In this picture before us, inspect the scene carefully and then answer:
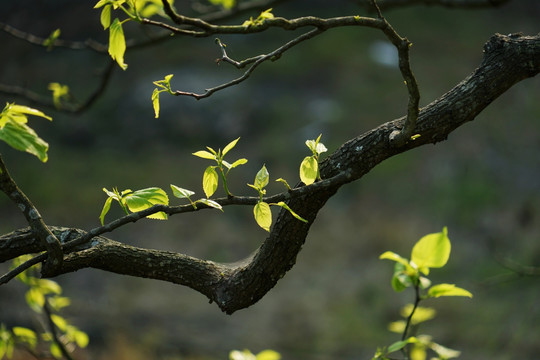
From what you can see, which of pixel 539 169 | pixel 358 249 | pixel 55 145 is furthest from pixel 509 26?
pixel 55 145

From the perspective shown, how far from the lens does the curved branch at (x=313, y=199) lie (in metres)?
1.17

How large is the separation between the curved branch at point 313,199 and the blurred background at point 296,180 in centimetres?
145

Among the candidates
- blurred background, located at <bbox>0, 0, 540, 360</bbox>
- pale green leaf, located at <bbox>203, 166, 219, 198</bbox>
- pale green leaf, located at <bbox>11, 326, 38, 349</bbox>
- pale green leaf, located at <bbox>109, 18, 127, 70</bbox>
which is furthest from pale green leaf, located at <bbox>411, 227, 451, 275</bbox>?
blurred background, located at <bbox>0, 0, 540, 360</bbox>

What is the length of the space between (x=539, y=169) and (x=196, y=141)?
125 inches

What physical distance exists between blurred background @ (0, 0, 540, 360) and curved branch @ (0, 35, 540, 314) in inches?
57.1

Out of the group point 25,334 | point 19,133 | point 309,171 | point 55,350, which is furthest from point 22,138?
point 55,350

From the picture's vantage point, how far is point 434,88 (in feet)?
18.3

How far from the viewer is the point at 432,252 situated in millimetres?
917

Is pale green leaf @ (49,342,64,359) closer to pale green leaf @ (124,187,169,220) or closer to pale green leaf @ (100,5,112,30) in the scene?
pale green leaf @ (124,187,169,220)

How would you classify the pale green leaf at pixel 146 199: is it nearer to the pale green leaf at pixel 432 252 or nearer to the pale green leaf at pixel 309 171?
the pale green leaf at pixel 309 171

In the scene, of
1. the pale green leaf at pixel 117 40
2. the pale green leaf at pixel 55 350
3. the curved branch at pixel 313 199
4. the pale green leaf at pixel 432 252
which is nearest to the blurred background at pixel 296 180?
the pale green leaf at pixel 55 350

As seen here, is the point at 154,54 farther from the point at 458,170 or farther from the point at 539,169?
Result: the point at 539,169

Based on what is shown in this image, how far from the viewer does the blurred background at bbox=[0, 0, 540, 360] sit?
11.9ft

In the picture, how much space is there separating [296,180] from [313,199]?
3581 mm
